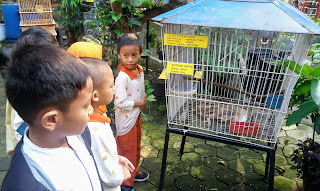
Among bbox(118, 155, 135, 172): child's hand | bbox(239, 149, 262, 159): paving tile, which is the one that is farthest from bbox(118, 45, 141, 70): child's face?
bbox(239, 149, 262, 159): paving tile

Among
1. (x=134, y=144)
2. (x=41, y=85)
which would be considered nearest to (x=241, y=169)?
(x=134, y=144)

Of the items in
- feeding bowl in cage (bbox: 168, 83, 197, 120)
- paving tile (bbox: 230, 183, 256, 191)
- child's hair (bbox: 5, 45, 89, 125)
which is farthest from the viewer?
paving tile (bbox: 230, 183, 256, 191)

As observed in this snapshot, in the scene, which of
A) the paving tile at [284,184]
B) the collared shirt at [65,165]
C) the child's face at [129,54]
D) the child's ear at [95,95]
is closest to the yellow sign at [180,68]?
the child's face at [129,54]

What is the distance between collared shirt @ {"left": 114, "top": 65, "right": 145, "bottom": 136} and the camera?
2205mm


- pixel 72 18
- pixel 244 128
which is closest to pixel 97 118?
pixel 244 128

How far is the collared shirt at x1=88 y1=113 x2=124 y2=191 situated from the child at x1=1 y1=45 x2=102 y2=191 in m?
0.34

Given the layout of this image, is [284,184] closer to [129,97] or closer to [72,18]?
[129,97]

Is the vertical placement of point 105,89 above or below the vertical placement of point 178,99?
above

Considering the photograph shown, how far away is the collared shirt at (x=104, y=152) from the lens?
143cm

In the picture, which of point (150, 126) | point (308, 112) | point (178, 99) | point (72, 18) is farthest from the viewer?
point (72, 18)

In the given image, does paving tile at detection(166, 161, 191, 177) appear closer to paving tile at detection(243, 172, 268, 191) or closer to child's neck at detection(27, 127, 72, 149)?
paving tile at detection(243, 172, 268, 191)

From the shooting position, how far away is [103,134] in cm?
145

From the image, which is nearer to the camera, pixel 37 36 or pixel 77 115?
pixel 77 115

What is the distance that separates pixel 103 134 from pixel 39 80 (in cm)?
65
